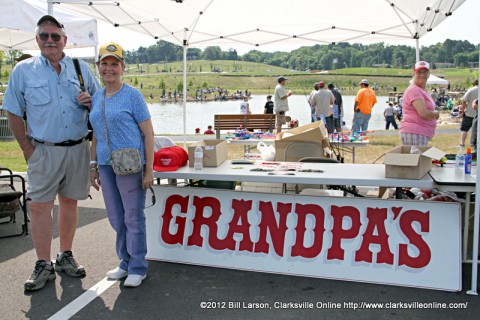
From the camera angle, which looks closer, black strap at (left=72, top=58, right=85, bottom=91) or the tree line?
black strap at (left=72, top=58, right=85, bottom=91)

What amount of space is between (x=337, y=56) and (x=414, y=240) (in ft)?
331

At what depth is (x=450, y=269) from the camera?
3471 millimetres

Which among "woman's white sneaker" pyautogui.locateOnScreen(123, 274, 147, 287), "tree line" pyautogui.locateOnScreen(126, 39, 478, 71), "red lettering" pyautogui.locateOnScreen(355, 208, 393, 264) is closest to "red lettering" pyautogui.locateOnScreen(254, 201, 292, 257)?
"red lettering" pyautogui.locateOnScreen(355, 208, 393, 264)

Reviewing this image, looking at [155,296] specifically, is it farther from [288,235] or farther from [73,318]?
[288,235]

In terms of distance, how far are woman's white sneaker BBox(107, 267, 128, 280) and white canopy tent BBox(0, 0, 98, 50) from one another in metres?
4.60

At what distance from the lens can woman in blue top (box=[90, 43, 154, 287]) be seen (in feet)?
11.0

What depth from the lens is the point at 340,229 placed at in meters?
3.76

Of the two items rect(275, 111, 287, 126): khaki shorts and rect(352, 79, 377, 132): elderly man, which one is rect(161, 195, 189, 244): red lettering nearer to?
rect(275, 111, 287, 126): khaki shorts

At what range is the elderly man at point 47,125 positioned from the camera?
3.48 meters

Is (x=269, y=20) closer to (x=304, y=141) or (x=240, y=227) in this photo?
(x=304, y=141)

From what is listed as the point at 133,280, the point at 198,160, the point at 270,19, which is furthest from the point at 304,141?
the point at 270,19

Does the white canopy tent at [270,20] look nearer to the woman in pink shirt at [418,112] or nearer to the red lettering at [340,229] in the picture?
the woman in pink shirt at [418,112]

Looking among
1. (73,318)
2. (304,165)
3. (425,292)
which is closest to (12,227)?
(73,318)

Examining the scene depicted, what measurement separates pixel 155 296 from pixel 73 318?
0.60 meters
